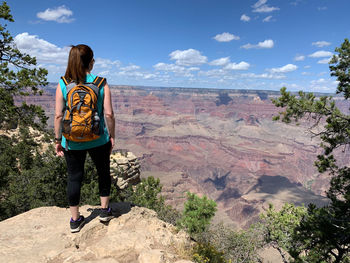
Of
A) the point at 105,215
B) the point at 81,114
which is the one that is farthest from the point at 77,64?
the point at 105,215

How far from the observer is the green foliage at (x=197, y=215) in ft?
48.8

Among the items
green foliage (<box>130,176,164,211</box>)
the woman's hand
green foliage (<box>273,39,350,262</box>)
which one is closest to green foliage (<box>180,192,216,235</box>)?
green foliage (<box>130,176,164,211</box>)

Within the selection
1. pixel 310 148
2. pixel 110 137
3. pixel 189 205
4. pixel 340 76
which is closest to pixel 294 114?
pixel 340 76

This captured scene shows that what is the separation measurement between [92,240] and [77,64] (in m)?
2.56

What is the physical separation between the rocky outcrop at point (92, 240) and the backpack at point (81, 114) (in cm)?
152

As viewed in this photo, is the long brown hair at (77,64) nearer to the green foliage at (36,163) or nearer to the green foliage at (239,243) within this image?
the green foliage at (36,163)

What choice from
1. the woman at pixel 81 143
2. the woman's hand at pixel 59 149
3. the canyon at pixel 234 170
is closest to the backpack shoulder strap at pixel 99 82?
the woman at pixel 81 143

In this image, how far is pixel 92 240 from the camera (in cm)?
330

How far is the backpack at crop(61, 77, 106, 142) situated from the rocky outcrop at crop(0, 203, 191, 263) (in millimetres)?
1525

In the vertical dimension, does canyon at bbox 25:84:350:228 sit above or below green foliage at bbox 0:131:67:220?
below

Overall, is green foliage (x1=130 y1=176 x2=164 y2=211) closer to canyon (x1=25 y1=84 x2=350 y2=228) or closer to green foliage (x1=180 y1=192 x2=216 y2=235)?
green foliage (x1=180 y1=192 x2=216 y2=235)

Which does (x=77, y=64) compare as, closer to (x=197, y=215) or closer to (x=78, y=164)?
(x=78, y=164)

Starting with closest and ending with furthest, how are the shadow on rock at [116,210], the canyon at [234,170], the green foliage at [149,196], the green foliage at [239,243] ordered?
the shadow on rock at [116,210]
the green foliage at [239,243]
the green foliage at [149,196]
the canyon at [234,170]

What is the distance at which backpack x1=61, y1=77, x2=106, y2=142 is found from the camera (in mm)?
2828
